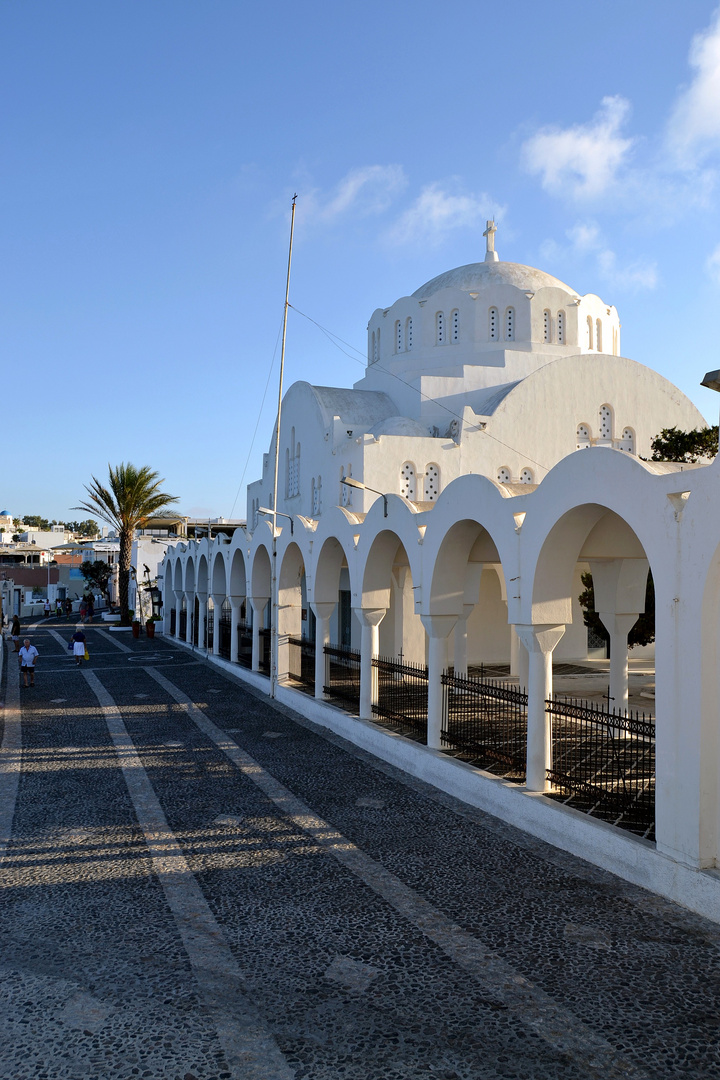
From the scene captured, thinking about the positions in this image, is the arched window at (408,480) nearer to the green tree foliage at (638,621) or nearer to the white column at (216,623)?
the green tree foliage at (638,621)

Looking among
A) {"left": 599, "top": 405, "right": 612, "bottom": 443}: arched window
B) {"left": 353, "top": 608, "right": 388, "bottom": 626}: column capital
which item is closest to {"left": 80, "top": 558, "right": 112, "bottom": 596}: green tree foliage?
{"left": 599, "top": 405, "right": 612, "bottom": 443}: arched window

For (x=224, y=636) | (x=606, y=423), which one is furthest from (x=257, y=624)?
(x=606, y=423)

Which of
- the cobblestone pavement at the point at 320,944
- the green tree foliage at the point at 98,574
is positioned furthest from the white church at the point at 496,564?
the green tree foliage at the point at 98,574

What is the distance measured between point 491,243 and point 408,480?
1009 cm

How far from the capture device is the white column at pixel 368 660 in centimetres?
1350

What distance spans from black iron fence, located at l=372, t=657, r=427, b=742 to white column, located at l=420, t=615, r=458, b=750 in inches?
19.1

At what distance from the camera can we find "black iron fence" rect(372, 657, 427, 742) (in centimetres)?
1218

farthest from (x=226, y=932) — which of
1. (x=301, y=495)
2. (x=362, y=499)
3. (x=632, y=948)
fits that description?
(x=301, y=495)

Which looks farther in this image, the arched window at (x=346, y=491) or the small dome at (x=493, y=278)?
the small dome at (x=493, y=278)

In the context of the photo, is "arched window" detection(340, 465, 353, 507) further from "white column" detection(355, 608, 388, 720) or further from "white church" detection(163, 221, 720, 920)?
"white column" detection(355, 608, 388, 720)

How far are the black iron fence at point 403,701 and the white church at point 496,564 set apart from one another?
0.06 metres

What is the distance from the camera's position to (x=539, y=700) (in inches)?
357

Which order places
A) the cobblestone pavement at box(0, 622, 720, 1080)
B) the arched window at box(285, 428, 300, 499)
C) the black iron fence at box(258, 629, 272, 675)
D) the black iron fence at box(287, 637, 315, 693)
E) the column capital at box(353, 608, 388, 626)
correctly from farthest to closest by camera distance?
1. the arched window at box(285, 428, 300, 499)
2. the black iron fence at box(258, 629, 272, 675)
3. the black iron fence at box(287, 637, 315, 693)
4. the column capital at box(353, 608, 388, 626)
5. the cobblestone pavement at box(0, 622, 720, 1080)

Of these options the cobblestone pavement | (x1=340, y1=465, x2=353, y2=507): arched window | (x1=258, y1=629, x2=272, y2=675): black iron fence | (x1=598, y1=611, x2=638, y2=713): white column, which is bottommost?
the cobblestone pavement
